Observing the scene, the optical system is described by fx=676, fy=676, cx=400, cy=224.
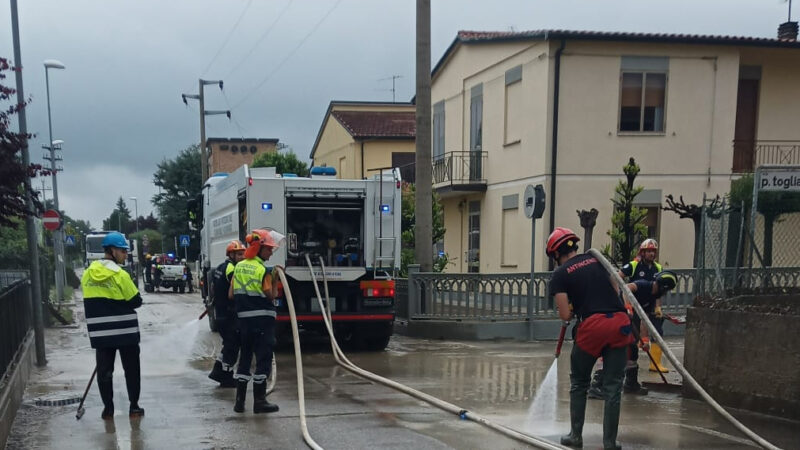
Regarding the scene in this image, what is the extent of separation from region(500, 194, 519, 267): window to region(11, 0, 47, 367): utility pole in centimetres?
1135

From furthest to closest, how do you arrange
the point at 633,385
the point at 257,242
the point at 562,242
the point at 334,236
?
the point at 334,236 → the point at 633,385 → the point at 257,242 → the point at 562,242

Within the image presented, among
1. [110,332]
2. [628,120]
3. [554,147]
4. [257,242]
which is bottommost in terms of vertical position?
[110,332]

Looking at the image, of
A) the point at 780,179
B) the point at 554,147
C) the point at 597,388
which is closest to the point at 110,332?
the point at 597,388

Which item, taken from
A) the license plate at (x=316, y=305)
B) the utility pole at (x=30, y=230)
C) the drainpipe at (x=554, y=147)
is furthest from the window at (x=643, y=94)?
the utility pole at (x=30, y=230)

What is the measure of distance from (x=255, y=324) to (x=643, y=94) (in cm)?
1324

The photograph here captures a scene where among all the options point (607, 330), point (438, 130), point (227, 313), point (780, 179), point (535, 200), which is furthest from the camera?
point (438, 130)

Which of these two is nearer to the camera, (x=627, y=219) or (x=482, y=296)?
(x=482, y=296)

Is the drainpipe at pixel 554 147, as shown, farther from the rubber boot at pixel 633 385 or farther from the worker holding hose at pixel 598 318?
the worker holding hose at pixel 598 318

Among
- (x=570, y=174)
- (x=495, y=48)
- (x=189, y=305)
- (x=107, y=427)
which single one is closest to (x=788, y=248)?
(x=570, y=174)

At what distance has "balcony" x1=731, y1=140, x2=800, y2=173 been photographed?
17859 mm

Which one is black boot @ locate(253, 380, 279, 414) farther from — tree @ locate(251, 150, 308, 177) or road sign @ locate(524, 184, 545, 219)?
tree @ locate(251, 150, 308, 177)

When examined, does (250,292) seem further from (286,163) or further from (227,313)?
(286,163)

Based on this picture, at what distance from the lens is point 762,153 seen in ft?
59.3

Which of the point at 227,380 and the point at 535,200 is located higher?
the point at 535,200
